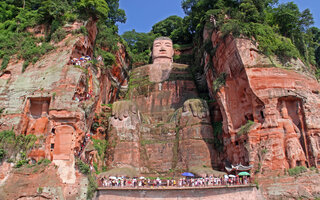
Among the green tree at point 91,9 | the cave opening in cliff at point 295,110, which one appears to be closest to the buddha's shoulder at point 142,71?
the green tree at point 91,9

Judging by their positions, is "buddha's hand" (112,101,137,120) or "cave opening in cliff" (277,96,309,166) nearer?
"cave opening in cliff" (277,96,309,166)

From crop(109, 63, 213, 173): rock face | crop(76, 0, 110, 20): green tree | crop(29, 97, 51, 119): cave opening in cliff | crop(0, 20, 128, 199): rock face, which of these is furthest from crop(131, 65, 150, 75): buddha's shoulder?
crop(29, 97, 51, 119): cave opening in cliff

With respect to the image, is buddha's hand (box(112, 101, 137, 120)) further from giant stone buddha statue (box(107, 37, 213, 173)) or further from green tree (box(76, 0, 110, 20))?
green tree (box(76, 0, 110, 20))

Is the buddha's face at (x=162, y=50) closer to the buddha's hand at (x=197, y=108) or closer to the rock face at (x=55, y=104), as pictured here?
the buddha's hand at (x=197, y=108)

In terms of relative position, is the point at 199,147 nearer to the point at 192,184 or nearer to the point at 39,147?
the point at 192,184

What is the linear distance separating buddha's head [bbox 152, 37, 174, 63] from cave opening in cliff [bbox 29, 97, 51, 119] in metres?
21.8

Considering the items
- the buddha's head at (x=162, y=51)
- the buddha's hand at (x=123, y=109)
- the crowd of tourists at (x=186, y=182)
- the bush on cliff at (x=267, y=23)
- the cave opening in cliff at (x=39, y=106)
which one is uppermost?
the buddha's head at (x=162, y=51)

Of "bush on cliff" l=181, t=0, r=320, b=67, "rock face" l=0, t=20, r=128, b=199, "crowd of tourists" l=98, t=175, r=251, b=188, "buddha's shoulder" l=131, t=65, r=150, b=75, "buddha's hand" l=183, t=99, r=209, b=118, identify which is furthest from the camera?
"buddha's shoulder" l=131, t=65, r=150, b=75

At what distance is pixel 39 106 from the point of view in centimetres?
2191

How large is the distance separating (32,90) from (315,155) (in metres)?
22.2

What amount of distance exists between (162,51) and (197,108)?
1600cm

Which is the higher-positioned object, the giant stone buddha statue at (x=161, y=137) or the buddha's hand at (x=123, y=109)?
the buddha's hand at (x=123, y=109)

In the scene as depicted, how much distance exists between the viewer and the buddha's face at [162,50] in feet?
135

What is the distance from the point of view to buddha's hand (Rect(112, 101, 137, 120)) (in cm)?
2814
